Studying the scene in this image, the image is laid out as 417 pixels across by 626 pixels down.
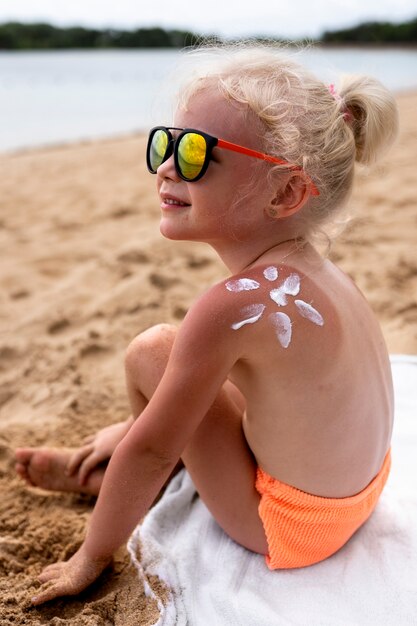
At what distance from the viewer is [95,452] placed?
6.28 ft

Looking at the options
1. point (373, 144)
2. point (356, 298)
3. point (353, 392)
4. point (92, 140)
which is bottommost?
point (92, 140)

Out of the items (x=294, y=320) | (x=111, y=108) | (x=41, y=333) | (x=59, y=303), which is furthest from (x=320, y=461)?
(x=111, y=108)

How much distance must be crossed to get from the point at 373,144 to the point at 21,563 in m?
1.34

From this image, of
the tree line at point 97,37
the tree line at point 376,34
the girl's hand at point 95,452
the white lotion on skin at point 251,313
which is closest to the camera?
the white lotion on skin at point 251,313

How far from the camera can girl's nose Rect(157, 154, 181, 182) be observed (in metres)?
1.45

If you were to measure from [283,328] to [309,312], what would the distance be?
63 millimetres

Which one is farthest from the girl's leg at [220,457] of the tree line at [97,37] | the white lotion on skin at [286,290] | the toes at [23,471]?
the tree line at [97,37]

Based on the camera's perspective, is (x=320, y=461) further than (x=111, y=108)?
No

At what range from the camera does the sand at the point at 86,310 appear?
1668 millimetres

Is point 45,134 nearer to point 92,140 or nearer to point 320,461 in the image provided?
point 92,140

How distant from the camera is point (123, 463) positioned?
143 centimetres

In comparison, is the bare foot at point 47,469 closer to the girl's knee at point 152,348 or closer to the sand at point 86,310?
the sand at point 86,310

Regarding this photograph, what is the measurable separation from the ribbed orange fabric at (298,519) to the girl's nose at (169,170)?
71cm

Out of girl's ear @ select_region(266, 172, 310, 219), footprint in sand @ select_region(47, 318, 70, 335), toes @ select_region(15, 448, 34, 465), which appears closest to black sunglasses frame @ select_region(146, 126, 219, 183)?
girl's ear @ select_region(266, 172, 310, 219)
